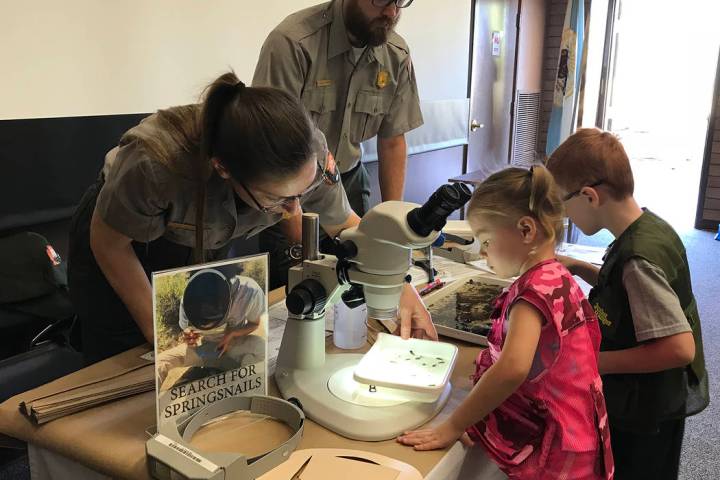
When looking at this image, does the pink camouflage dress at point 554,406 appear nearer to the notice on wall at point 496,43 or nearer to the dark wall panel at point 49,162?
the dark wall panel at point 49,162

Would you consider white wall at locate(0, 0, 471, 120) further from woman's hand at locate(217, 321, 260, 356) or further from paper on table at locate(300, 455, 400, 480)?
paper on table at locate(300, 455, 400, 480)

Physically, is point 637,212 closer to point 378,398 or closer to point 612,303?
point 612,303

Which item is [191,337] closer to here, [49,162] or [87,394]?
[87,394]

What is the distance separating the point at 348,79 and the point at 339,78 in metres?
0.03

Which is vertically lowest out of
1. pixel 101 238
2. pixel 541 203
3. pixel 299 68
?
pixel 101 238

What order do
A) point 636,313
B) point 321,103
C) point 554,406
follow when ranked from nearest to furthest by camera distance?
1. point 554,406
2. point 636,313
3. point 321,103

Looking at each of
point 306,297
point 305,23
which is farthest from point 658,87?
point 306,297

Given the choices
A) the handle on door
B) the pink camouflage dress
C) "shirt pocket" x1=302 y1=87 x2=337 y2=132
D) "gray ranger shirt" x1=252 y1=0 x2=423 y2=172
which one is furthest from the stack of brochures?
the handle on door

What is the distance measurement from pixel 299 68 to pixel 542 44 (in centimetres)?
473

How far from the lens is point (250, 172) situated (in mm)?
1104

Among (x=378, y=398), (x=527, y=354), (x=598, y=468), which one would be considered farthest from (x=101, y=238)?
(x=598, y=468)

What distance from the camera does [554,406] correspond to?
1.01 m

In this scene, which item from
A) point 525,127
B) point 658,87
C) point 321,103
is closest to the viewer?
point 321,103

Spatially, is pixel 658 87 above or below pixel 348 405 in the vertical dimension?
above
